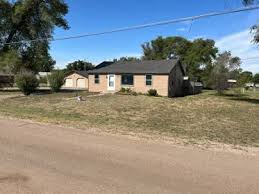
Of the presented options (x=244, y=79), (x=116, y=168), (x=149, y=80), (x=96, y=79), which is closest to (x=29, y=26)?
(x=96, y=79)

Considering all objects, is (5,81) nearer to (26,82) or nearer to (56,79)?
(56,79)

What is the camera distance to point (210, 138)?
10.0m

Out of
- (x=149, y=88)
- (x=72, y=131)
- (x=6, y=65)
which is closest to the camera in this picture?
(x=72, y=131)

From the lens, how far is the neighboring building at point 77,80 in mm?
56812

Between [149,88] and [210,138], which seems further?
[149,88]

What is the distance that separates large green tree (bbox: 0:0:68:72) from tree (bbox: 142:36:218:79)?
30756 millimetres

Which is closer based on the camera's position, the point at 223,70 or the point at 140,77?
the point at 140,77

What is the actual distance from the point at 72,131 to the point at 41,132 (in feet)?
3.01

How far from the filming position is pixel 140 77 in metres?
34.1

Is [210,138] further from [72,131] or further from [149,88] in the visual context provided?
[149,88]

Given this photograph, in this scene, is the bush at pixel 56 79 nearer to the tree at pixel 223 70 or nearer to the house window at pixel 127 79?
the house window at pixel 127 79

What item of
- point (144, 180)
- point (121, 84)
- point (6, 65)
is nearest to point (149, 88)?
point (121, 84)

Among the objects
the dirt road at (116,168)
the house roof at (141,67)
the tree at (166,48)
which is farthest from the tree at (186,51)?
the dirt road at (116,168)

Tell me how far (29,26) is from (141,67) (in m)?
14.5
